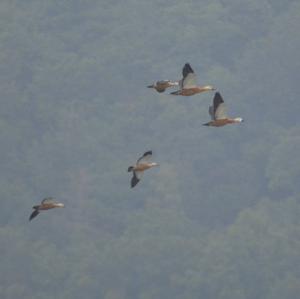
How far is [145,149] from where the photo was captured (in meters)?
151

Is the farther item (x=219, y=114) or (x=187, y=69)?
(x=219, y=114)

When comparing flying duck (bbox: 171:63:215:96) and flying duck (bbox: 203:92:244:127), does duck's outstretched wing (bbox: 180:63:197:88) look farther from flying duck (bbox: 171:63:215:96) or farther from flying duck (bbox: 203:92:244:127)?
flying duck (bbox: 203:92:244:127)

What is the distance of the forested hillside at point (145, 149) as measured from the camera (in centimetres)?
12625

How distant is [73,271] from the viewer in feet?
414

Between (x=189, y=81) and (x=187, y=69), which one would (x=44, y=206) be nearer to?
(x=189, y=81)

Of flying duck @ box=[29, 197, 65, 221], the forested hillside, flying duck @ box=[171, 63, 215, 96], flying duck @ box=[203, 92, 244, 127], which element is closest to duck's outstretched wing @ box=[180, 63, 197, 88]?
flying duck @ box=[171, 63, 215, 96]

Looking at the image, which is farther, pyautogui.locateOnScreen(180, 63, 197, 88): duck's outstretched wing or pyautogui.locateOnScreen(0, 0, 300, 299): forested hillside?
pyautogui.locateOnScreen(0, 0, 300, 299): forested hillside

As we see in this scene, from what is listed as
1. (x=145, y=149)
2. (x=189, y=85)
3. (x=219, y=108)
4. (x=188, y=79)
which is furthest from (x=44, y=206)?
(x=145, y=149)

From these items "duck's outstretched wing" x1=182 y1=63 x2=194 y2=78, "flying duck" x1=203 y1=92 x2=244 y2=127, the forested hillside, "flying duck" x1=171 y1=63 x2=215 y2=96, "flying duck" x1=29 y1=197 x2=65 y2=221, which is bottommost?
the forested hillside

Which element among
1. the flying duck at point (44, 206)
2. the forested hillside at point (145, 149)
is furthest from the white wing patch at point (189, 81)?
the forested hillside at point (145, 149)

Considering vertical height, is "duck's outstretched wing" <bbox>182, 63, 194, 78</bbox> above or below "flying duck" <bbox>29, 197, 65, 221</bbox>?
above

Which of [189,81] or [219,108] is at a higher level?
[189,81]

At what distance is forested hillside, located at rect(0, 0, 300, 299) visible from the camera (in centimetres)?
12625

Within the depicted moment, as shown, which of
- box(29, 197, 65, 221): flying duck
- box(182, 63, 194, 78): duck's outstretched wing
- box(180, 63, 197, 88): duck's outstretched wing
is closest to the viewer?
box(182, 63, 194, 78): duck's outstretched wing
